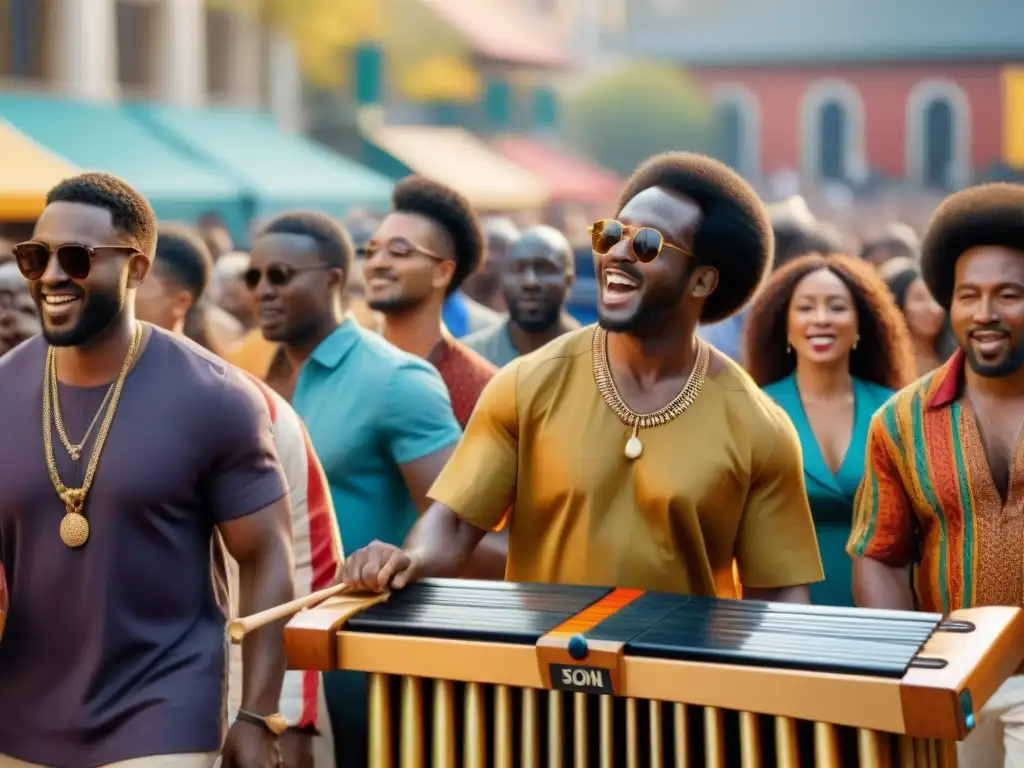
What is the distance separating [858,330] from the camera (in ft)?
25.6

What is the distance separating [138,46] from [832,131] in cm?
4333

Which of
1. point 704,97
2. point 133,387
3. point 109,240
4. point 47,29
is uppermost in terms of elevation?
point 704,97

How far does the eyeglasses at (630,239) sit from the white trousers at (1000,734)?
4.84 feet

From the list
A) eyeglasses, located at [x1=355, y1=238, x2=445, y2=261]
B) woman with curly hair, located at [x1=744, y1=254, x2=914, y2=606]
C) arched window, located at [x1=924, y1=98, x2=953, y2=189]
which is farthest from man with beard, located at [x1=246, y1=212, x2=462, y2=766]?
arched window, located at [x1=924, y1=98, x2=953, y2=189]

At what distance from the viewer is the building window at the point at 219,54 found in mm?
30984

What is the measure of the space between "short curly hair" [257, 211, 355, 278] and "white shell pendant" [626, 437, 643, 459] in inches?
122

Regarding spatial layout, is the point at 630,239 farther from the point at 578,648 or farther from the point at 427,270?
the point at 427,270

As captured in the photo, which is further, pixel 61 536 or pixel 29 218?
pixel 29 218

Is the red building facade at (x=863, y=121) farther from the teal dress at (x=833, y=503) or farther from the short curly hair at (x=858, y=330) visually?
the teal dress at (x=833, y=503)

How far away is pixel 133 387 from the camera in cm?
474

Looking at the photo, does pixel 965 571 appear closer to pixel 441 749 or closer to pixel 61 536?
pixel 441 749

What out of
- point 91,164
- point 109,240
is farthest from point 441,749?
point 91,164

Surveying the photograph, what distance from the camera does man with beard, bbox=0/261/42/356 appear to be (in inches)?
308

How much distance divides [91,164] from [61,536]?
781 inches
